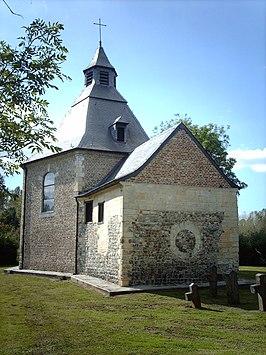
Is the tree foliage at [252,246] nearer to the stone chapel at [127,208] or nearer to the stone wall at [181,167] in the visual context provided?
the stone chapel at [127,208]

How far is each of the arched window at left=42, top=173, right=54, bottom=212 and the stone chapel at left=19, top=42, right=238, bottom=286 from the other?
51 mm

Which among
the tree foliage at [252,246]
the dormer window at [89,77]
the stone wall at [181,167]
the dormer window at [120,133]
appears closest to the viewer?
the stone wall at [181,167]

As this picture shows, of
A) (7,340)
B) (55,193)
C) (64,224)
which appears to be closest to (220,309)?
(7,340)

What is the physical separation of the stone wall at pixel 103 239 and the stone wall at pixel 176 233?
531 mm

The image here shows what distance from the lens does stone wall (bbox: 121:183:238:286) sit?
14180mm

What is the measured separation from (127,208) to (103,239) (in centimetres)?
235

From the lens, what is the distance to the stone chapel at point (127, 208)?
14391 mm

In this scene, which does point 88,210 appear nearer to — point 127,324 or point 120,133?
point 120,133

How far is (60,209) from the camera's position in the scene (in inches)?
756

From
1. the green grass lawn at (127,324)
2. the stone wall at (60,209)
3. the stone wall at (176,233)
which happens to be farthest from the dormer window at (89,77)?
the green grass lawn at (127,324)

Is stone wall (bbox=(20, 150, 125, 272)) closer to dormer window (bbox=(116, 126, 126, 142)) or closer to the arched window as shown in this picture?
the arched window

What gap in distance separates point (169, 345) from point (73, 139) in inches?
562

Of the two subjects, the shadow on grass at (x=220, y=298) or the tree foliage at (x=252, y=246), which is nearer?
the shadow on grass at (x=220, y=298)

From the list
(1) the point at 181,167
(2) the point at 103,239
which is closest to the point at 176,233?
(1) the point at 181,167
